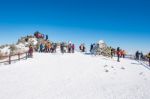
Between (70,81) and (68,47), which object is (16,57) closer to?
(68,47)

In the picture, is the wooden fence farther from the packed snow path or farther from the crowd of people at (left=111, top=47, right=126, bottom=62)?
the crowd of people at (left=111, top=47, right=126, bottom=62)

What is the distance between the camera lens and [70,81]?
25.3 meters

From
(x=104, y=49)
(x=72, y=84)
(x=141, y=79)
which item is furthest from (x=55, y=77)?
(x=104, y=49)

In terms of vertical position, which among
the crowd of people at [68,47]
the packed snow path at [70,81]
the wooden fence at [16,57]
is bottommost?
the packed snow path at [70,81]

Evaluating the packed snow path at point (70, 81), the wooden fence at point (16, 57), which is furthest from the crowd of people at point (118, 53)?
the wooden fence at point (16, 57)

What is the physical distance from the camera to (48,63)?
3509 cm

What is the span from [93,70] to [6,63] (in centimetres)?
1229

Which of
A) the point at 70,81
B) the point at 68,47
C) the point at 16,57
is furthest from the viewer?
the point at 68,47

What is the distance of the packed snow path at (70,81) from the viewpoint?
20.5 m

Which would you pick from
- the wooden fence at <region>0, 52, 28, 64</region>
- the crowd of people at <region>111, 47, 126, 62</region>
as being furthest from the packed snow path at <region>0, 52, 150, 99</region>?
the crowd of people at <region>111, 47, 126, 62</region>

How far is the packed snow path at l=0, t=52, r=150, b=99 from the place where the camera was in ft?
67.4

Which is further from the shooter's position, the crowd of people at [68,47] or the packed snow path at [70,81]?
the crowd of people at [68,47]

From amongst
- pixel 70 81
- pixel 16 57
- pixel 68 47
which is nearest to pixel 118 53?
pixel 68 47

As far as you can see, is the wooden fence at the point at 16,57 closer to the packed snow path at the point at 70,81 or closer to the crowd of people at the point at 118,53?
the packed snow path at the point at 70,81
